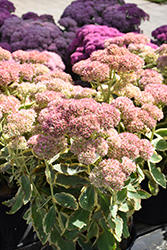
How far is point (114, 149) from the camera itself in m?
1.17

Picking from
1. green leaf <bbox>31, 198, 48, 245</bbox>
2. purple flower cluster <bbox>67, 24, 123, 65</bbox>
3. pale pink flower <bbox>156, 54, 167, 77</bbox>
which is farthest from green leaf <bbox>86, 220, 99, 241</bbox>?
purple flower cluster <bbox>67, 24, 123, 65</bbox>

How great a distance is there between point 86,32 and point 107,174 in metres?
2.15

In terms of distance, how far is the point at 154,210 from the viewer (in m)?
1.88

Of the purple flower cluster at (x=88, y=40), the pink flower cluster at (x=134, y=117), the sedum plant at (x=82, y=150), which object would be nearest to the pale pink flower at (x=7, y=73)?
the sedum plant at (x=82, y=150)

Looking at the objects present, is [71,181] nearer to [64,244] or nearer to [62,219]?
[62,219]

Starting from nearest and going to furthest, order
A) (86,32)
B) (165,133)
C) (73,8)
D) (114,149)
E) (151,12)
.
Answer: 1. (114,149)
2. (165,133)
3. (86,32)
4. (73,8)
5. (151,12)

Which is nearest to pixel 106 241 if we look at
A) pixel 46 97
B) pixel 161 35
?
pixel 46 97

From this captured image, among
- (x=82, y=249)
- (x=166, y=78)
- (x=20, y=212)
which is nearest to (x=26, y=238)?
(x=20, y=212)

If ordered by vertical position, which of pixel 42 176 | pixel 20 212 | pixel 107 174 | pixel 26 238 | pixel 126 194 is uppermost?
pixel 107 174

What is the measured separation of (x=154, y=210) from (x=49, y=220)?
856 millimetres

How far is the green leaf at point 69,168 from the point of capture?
124cm

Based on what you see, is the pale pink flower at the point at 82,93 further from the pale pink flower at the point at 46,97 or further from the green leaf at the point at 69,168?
the green leaf at the point at 69,168

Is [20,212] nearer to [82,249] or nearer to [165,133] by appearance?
[82,249]

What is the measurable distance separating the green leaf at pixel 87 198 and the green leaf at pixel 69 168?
10 centimetres
